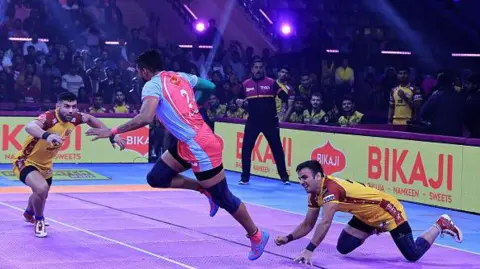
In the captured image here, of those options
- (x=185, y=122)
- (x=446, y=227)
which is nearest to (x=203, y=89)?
(x=185, y=122)

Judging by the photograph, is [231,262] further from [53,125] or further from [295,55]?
[295,55]

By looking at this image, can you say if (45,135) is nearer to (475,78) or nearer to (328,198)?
(328,198)

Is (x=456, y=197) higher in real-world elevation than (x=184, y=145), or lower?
lower

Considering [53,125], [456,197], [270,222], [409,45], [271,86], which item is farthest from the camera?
[409,45]

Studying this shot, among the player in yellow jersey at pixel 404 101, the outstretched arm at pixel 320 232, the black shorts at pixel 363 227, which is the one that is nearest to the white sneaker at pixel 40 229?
the outstretched arm at pixel 320 232

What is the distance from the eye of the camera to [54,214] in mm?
13469

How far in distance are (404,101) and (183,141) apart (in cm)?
916

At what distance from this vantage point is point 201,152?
957 cm

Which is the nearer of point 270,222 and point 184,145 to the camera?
point 184,145

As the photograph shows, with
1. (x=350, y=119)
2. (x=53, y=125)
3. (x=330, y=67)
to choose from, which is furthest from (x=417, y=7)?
(x=53, y=125)

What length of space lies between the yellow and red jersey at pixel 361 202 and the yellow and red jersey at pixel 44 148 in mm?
3463

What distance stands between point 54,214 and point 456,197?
606 cm

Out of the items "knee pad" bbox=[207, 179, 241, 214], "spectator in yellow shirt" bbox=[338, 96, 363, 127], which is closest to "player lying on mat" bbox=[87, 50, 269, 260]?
"knee pad" bbox=[207, 179, 241, 214]

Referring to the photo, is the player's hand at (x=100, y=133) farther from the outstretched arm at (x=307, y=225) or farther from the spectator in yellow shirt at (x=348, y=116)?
the spectator in yellow shirt at (x=348, y=116)
